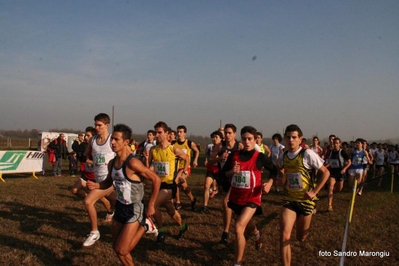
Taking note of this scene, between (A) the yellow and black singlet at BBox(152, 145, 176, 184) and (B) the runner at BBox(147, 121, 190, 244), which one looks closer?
(B) the runner at BBox(147, 121, 190, 244)

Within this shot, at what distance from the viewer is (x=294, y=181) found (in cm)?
482

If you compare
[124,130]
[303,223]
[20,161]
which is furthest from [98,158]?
[20,161]

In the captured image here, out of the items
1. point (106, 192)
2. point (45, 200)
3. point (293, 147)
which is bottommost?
point (45, 200)

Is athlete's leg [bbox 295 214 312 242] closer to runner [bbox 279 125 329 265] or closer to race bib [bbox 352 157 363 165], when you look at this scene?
runner [bbox 279 125 329 265]

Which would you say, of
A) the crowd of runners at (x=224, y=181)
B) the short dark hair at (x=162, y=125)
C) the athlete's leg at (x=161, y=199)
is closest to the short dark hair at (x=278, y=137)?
the crowd of runners at (x=224, y=181)

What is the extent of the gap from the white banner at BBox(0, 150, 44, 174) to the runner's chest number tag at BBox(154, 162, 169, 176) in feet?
36.8

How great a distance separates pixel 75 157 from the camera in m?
17.4

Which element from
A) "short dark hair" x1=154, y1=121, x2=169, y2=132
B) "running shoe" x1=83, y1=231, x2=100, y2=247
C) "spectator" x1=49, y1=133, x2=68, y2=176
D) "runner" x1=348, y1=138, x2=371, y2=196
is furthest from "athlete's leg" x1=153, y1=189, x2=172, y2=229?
"spectator" x1=49, y1=133, x2=68, y2=176

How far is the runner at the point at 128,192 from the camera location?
4.00m

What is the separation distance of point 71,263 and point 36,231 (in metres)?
2.01

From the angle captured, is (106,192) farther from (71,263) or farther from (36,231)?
(36,231)

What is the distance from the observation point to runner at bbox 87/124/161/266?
4.00 metres

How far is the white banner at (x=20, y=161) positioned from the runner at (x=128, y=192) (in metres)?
12.6

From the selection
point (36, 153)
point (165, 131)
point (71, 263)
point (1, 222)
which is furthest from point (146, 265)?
point (36, 153)
